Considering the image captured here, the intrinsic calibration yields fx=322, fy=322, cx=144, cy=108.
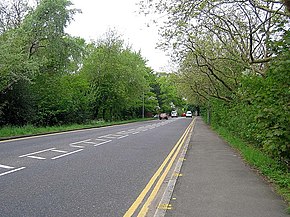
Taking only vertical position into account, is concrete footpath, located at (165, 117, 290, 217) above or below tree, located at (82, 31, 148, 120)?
below

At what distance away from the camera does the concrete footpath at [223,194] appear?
17.3ft

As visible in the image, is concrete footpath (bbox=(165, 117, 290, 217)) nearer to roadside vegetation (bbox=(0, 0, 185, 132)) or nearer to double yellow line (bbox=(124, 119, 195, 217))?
double yellow line (bbox=(124, 119, 195, 217))

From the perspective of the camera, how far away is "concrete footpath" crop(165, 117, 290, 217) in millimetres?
5285

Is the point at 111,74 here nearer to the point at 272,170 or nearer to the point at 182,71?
the point at 182,71

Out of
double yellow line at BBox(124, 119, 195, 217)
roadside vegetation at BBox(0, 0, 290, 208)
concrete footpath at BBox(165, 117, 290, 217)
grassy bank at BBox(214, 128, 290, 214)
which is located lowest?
double yellow line at BBox(124, 119, 195, 217)

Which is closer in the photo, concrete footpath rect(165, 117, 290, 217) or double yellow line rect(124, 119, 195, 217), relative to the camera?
concrete footpath rect(165, 117, 290, 217)

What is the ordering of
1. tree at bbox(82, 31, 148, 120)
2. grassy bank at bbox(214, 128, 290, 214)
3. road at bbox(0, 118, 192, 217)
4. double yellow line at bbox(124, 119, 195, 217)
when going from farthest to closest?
tree at bbox(82, 31, 148, 120) → grassy bank at bbox(214, 128, 290, 214) → road at bbox(0, 118, 192, 217) → double yellow line at bbox(124, 119, 195, 217)

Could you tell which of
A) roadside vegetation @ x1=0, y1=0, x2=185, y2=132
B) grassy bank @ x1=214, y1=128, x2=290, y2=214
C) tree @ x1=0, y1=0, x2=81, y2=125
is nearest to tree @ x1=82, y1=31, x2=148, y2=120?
roadside vegetation @ x1=0, y1=0, x2=185, y2=132

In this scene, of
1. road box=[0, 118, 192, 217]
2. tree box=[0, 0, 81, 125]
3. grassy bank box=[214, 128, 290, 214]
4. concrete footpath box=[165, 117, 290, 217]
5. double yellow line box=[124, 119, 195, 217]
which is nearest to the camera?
concrete footpath box=[165, 117, 290, 217]

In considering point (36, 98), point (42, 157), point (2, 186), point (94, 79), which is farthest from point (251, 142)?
point (94, 79)

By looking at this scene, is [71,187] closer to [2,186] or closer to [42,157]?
[2,186]

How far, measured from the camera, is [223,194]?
6.35 meters

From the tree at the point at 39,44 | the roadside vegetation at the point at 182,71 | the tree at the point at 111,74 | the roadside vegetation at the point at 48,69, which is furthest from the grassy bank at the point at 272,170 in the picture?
the tree at the point at 111,74

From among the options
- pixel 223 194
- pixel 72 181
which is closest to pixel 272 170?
pixel 223 194
